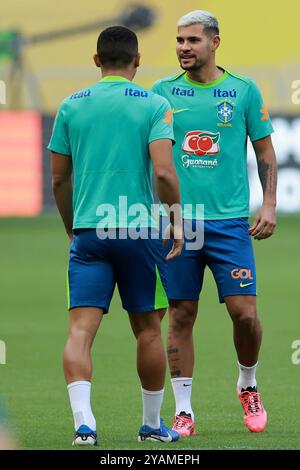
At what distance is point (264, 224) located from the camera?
8203 millimetres

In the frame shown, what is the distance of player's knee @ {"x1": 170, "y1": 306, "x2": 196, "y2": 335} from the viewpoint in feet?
27.9

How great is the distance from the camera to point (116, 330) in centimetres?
1370

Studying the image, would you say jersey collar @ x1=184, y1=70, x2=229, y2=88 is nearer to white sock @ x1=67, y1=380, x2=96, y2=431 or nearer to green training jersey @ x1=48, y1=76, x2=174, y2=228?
green training jersey @ x1=48, y1=76, x2=174, y2=228

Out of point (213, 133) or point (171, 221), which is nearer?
point (171, 221)

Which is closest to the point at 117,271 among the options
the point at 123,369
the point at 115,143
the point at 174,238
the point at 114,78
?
the point at 174,238

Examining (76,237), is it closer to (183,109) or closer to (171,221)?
(171,221)

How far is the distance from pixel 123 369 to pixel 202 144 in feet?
10.7

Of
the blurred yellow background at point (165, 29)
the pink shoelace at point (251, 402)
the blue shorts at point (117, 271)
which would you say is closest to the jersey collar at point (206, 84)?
the blue shorts at point (117, 271)

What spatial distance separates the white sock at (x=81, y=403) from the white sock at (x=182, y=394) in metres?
1.22

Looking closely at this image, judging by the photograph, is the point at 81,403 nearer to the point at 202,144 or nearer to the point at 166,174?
the point at 166,174

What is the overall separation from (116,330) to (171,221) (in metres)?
6.36

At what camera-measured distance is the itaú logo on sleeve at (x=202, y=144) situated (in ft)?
27.6
